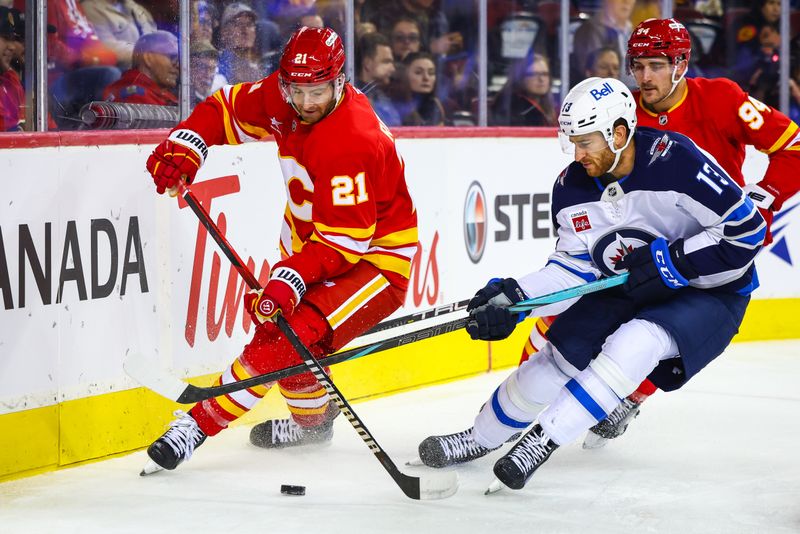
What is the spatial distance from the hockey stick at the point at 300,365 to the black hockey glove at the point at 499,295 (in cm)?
3

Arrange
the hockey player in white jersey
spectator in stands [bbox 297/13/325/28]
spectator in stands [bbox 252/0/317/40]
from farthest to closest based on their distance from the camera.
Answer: spectator in stands [bbox 297/13/325/28] → spectator in stands [bbox 252/0/317/40] → the hockey player in white jersey

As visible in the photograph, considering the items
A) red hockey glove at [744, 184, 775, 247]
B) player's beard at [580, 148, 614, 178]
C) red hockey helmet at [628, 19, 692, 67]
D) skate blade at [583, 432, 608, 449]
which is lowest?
skate blade at [583, 432, 608, 449]

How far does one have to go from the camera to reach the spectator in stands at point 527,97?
5555mm

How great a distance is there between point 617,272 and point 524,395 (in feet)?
1.32

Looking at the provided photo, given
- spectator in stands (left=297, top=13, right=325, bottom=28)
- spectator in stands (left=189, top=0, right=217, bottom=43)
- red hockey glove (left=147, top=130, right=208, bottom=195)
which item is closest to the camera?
red hockey glove (left=147, top=130, right=208, bottom=195)

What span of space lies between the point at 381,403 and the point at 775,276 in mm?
2283

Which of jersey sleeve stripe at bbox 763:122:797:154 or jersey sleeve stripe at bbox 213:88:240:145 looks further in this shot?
jersey sleeve stripe at bbox 763:122:797:154

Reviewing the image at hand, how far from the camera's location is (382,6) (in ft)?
16.6

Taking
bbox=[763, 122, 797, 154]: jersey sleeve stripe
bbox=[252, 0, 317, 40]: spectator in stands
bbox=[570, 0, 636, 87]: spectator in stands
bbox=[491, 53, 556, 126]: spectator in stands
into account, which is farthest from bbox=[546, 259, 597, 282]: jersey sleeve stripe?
bbox=[570, 0, 636, 87]: spectator in stands

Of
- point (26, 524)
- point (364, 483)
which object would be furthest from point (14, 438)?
point (364, 483)

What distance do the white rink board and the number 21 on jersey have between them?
2.40 ft

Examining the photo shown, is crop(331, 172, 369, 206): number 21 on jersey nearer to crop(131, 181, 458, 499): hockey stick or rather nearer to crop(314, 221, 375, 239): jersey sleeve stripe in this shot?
crop(314, 221, 375, 239): jersey sleeve stripe

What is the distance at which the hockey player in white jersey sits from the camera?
3092mm

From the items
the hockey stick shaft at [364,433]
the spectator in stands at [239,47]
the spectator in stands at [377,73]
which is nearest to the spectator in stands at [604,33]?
the spectator in stands at [377,73]
